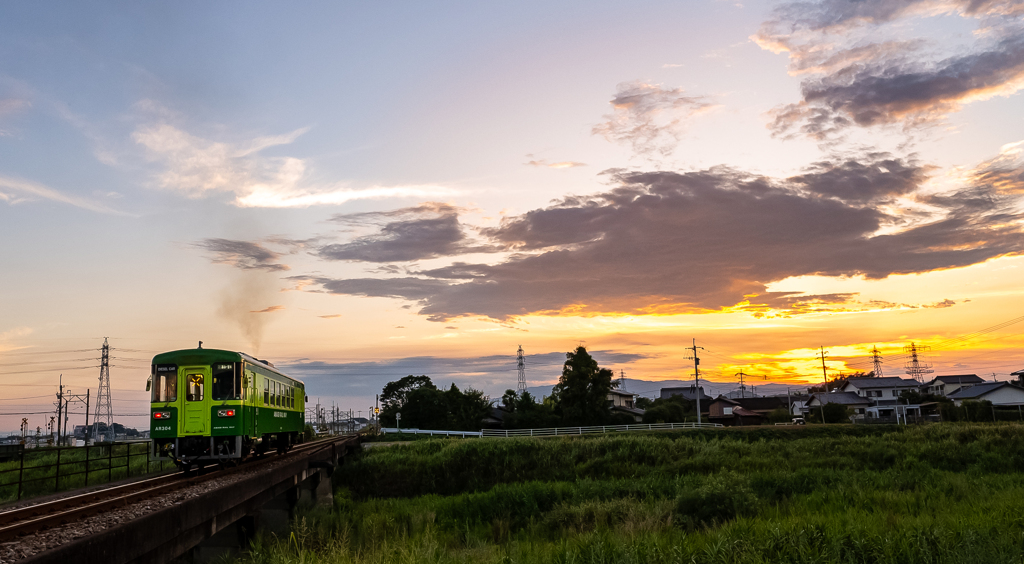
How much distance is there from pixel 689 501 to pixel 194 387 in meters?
16.8

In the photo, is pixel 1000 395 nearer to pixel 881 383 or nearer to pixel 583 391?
pixel 881 383

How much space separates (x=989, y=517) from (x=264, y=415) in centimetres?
2210

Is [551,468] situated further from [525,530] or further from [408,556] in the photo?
[408,556]

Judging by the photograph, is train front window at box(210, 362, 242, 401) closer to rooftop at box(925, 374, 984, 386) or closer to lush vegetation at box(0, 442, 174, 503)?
lush vegetation at box(0, 442, 174, 503)

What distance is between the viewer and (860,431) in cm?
5466

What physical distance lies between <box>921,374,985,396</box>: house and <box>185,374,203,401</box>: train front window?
125222mm

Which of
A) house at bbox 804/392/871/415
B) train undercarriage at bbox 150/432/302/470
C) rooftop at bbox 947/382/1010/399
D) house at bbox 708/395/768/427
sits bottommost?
house at bbox 708/395/768/427

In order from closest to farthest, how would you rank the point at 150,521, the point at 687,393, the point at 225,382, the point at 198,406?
the point at 150,521
the point at 198,406
the point at 225,382
the point at 687,393

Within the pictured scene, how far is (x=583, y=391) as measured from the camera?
78.2 metres

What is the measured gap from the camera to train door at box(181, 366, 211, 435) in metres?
20.1

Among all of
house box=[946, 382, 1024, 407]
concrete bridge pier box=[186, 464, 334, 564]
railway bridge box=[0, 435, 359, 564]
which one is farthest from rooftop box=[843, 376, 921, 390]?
railway bridge box=[0, 435, 359, 564]

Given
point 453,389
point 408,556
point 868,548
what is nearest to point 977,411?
point 453,389

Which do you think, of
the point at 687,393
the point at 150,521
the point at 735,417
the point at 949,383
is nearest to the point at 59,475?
the point at 150,521

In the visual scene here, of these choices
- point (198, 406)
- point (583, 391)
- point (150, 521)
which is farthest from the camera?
point (583, 391)
